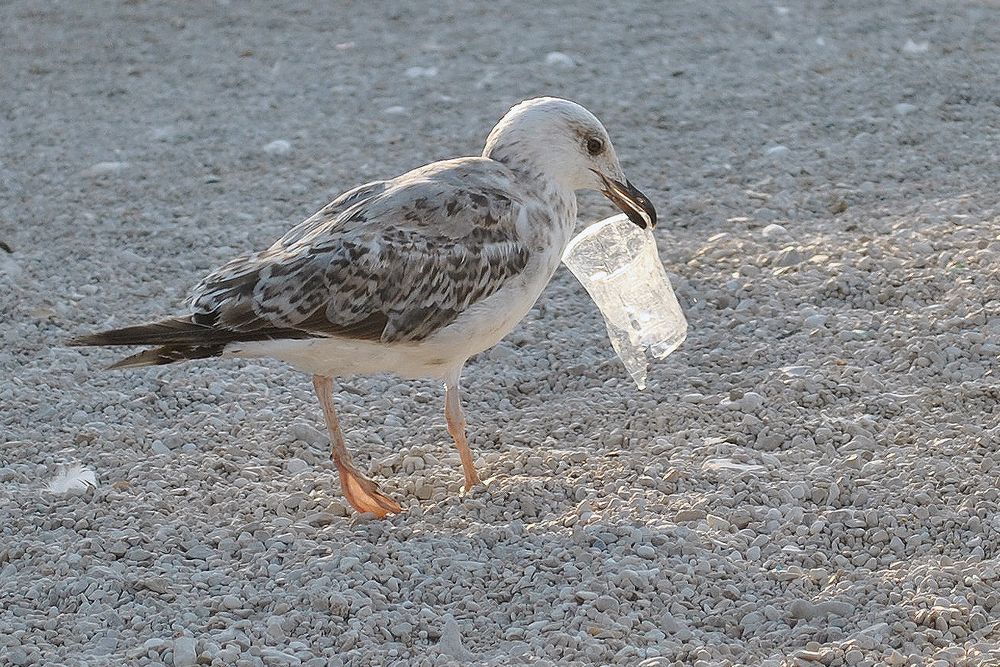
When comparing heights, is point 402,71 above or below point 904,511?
below

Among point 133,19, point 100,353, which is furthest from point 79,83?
point 100,353

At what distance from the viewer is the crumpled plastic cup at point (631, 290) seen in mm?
5412

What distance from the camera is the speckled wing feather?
439 centimetres

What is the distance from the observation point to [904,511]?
432 centimetres

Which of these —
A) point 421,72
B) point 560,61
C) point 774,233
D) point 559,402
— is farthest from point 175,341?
point 560,61

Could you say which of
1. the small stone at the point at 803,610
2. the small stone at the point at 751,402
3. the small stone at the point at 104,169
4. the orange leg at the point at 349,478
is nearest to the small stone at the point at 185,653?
the orange leg at the point at 349,478

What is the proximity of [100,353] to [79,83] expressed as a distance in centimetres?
410

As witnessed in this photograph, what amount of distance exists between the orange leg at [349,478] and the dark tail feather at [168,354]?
486 millimetres

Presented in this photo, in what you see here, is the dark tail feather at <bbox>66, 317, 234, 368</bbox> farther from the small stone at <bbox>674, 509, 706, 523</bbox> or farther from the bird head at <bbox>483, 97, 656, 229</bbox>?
the small stone at <bbox>674, 509, 706, 523</bbox>

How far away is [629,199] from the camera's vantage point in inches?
197

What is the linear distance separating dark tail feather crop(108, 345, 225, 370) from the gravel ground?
568 mm

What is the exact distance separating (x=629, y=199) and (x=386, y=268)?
104 cm

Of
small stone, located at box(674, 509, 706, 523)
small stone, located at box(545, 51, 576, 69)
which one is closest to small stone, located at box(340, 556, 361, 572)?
small stone, located at box(674, 509, 706, 523)

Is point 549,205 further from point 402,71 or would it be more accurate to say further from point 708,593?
point 402,71
